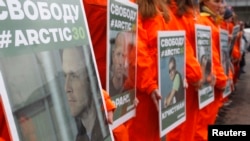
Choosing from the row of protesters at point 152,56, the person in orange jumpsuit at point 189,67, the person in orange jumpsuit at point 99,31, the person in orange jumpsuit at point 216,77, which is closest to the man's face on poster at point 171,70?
the row of protesters at point 152,56

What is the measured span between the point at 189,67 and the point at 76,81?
2014 mm

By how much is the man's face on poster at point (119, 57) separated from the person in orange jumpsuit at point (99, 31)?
88 mm

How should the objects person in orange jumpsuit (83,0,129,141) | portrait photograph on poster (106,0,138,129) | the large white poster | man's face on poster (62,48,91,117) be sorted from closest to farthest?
1. the large white poster
2. man's face on poster (62,48,91,117)
3. portrait photograph on poster (106,0,138,129)
4. person in orange jumpsuit (83,0,129,141)

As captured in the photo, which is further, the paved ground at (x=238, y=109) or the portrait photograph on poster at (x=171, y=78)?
the paved ground at (x=238, y=109)

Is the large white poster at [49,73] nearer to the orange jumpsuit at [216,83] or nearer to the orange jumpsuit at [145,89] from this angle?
the orange jumpsuit at [145,89]

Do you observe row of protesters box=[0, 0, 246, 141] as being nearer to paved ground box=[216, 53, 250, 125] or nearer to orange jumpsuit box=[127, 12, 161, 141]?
orange jumpsuit box=[127, 12, 161, 141]

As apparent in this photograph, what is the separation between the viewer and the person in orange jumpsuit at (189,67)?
3643 mm

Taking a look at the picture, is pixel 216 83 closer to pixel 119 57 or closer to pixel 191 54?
pixel 191 54

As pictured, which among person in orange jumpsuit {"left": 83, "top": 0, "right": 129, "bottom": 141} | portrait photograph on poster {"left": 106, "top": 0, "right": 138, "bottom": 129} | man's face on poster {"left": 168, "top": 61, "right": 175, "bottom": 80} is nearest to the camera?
portrait photograph on poster {"left": 106, "top": 0, "right": 138, "bottom": 129}

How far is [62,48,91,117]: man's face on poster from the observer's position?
5.44 feet

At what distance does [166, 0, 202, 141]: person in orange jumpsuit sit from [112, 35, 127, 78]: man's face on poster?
122 centimetres

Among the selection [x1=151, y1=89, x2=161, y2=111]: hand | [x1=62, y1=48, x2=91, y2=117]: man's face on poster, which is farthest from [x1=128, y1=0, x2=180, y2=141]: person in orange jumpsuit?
[x1=62, y1=48, x2=91, y2=117]: man's face on poster

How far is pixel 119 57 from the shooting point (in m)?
2.42

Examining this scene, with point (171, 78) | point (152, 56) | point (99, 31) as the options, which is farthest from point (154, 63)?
point (99, 31)
